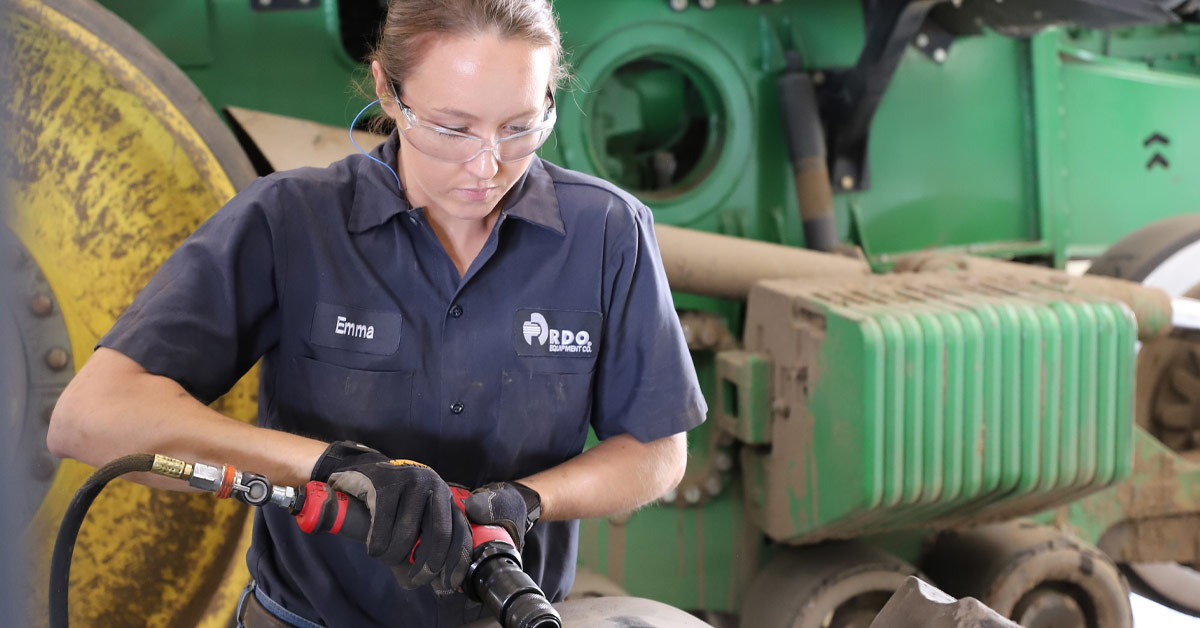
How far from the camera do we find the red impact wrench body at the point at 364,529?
41.3 inches

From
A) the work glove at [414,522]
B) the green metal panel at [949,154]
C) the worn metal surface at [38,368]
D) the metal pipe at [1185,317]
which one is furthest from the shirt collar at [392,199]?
the metal pipe at [1185,317]

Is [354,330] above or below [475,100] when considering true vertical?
below

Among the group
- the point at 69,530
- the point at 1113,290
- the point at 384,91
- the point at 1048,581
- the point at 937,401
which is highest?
the point at 384,91

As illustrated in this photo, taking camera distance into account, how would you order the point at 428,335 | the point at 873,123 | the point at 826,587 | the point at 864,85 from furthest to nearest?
the point at 873,123, the point at 864,85, the point at 826,587, the point at 428,335

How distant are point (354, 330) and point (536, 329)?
0.24 meters

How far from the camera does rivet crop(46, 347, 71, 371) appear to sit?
1.92 metres

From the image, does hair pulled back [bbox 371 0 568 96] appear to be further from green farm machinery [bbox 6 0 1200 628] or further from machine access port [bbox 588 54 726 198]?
machine access port [bbox 588 54 726 198]

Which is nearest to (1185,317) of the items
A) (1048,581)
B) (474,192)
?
(1048,581)

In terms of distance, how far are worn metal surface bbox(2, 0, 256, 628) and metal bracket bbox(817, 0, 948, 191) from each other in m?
1.50

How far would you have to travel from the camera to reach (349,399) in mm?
1402

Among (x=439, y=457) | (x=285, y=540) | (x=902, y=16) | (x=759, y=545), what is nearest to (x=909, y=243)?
(x=902, y=16)

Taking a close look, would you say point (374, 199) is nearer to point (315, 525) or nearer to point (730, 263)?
point (315, 525)

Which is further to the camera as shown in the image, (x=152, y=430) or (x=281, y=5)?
(x=281, y=5)

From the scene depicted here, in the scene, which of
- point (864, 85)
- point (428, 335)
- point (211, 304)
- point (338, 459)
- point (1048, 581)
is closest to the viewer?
point (338, 459)
